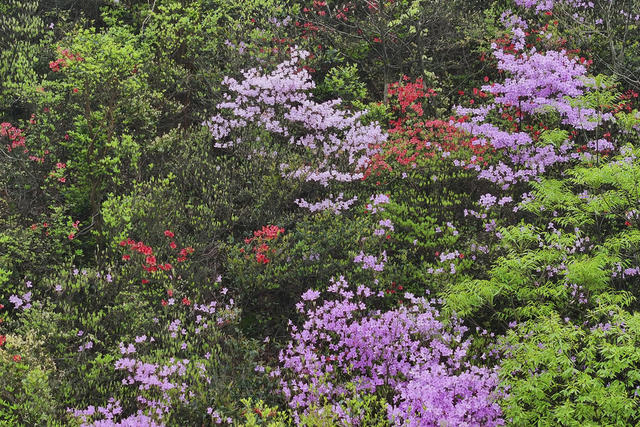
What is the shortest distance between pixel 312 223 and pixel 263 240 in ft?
2.87

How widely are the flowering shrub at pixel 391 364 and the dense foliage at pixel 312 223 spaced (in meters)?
0.04

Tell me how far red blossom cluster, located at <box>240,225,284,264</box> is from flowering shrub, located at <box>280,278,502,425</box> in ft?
2.96

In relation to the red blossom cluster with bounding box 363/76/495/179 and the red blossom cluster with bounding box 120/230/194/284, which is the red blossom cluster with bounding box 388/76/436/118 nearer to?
the red blossom cluster with bounding box 363/76/495/179

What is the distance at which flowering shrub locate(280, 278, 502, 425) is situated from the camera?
5.39m

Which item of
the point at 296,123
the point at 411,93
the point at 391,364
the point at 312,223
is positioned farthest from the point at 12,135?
the point at 411,93

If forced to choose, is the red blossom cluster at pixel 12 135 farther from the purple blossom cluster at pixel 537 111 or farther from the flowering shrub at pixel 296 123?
the purple blossom cluster at pixel 537 111

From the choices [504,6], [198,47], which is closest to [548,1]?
[504,6]

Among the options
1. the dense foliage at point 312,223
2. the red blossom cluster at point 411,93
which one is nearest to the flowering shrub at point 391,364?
the dense foliage at point 312,223

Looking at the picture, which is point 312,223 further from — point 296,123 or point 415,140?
point 296,123

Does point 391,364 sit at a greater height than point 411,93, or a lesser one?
lesser

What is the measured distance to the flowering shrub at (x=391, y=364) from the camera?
17.7 feet

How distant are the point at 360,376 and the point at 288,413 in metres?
0.91

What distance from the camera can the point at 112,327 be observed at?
21.9ft

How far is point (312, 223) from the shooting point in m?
8.24
